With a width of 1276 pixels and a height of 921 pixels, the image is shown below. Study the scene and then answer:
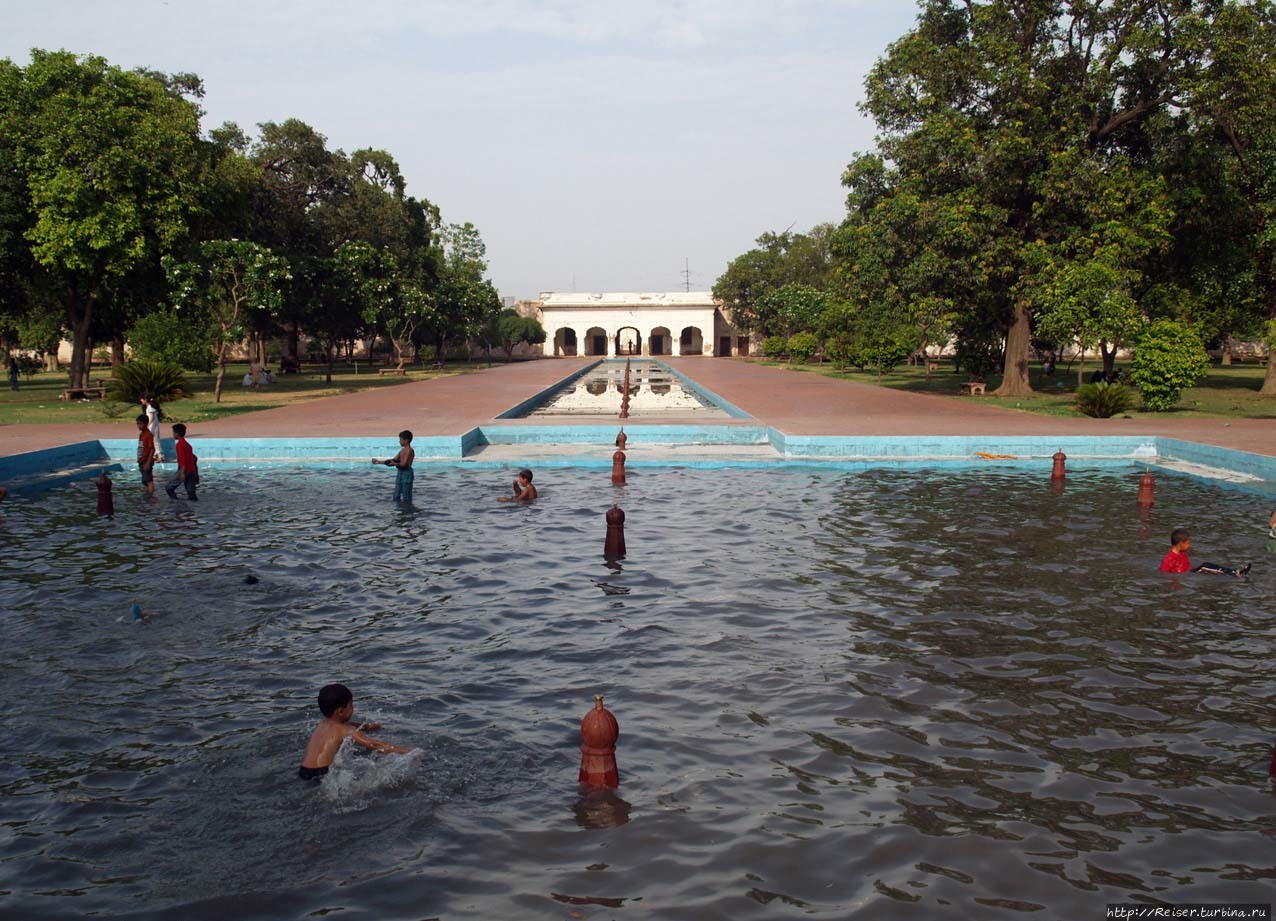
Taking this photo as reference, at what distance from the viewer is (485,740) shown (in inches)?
224

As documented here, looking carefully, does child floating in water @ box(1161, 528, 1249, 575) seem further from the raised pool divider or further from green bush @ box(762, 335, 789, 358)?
green bush @ box(762, 335, 789, 358)

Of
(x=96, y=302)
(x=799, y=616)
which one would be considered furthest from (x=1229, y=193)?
(x=96, y=302)

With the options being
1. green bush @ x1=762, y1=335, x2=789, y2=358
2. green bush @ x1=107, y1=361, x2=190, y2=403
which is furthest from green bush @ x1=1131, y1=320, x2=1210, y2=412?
green bush @ x1=762, y1=335, x2=789, y2=358

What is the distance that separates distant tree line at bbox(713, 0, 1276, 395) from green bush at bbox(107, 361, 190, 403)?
688 inches

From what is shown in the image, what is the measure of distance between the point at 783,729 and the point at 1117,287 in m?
20.9

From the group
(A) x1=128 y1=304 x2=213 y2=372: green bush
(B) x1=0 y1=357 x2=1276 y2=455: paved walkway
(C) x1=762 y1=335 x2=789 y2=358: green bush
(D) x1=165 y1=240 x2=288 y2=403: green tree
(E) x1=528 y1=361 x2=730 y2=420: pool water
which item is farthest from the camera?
(C) x1=762 y1=335 x2=789 y2=358: green bush

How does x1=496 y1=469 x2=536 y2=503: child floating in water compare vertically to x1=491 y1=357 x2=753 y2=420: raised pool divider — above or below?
below

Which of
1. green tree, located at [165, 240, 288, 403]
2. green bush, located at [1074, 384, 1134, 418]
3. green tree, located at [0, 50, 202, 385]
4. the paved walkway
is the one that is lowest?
the paved walkway

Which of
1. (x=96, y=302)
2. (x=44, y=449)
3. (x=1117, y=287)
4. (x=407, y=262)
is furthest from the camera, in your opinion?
(x=407, y=262)

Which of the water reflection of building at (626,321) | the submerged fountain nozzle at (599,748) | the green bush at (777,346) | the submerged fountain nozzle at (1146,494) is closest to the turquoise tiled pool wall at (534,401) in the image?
the submerged fountain nozzle at (1146,494)

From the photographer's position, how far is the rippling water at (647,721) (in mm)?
4285

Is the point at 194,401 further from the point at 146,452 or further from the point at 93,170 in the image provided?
the point at 146,452

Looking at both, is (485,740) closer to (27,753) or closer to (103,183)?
(27,753)

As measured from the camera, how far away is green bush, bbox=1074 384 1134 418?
20.8 metres
